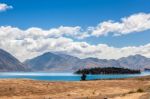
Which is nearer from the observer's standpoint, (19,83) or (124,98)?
(124,98)

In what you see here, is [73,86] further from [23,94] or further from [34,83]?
[23,94]

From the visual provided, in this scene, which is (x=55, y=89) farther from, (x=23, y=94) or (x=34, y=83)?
(x=23, y=94)

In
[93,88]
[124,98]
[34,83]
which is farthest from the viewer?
[93,88]

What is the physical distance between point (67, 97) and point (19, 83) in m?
9.13

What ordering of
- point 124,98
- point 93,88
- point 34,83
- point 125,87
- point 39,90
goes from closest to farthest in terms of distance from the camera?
point 124,98 < point 39,90 < point 34,83 < point 93,88 < point 125,87

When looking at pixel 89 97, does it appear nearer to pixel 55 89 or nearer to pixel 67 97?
pixel 67 97

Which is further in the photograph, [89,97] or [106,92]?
[106,92]

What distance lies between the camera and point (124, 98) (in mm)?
47344

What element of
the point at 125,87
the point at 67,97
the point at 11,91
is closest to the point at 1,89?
the point at 11,91

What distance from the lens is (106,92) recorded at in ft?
191

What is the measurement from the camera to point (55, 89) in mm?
55438

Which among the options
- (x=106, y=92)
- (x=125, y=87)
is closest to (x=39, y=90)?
(x=106, y=92)

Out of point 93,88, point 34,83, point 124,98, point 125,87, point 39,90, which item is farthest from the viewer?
point 125,87

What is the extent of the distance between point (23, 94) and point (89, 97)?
29.6 feet
